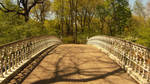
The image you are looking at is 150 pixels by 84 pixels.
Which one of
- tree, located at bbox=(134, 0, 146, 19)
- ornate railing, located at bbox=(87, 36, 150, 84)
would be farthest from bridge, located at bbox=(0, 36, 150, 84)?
tree, located at bbox=(134, 0, 146, 19)

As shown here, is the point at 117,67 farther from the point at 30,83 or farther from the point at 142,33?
the point at 142,33

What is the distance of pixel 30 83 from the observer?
457cm

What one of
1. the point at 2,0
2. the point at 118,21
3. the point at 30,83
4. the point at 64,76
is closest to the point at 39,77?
the point at 30,83

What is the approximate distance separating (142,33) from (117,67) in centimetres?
521

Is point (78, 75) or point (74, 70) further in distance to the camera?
point (74, 70)

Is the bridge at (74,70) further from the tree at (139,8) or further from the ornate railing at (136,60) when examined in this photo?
the tree at (139,8)

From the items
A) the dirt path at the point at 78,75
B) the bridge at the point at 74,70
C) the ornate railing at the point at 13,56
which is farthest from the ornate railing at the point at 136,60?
the ornate railing at the point at 13,56

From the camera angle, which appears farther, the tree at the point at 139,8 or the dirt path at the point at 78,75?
the tree at the point at 139,8

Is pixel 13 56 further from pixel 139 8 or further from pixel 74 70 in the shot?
pixel 139 8

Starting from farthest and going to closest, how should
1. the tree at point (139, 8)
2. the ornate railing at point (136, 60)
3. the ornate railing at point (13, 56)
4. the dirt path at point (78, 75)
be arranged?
the tree at point (139, 8) → the dirt path at point (78, 75) → the ornate railing at point (13, 56) → the ornate railing at point (136, 60)

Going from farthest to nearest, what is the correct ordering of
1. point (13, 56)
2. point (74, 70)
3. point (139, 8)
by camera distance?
point (139, 8) → point (74, 70) → point (13, 56)

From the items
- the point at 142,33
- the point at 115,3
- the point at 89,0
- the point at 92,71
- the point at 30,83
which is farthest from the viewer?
the point at 89,0

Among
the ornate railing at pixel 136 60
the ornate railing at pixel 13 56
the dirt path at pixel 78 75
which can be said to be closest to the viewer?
the ornate railing at pixel 136 60

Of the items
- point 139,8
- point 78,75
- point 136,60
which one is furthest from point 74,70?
point 139,8
